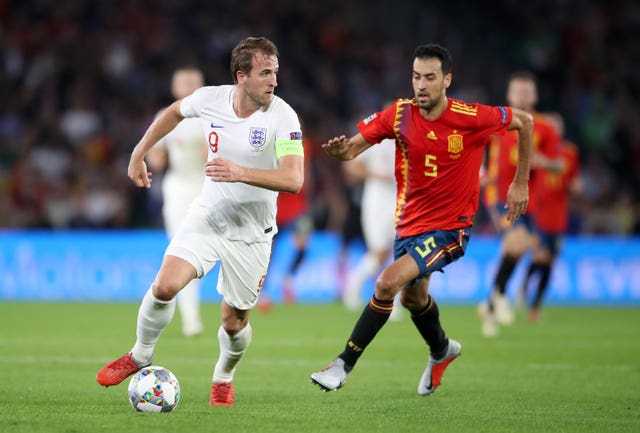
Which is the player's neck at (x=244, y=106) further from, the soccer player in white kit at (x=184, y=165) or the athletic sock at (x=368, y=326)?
the soccer player in white kit at (x=184, y=165)

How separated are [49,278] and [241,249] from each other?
11.1 metres

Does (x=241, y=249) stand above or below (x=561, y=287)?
above

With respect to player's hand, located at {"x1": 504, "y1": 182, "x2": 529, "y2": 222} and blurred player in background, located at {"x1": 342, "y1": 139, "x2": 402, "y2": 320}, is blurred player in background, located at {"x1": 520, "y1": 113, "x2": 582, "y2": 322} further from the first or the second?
player's hand, located at {"x1": 504, "y1": 182, "x2": 529, "y2": 222}

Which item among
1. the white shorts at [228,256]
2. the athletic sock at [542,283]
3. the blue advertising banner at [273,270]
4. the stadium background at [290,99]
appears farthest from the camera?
the stadium background at [290,99]

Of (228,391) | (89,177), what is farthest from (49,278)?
(228,391)

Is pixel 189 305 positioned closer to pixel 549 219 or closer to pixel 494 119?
pixel 494 119

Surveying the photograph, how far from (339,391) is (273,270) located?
32.3 feet

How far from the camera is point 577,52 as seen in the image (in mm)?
23547

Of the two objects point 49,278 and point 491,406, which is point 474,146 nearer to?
point 491,406

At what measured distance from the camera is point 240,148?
662 cm

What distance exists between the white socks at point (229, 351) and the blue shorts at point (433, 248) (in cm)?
117

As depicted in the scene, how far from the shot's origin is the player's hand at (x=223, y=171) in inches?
235

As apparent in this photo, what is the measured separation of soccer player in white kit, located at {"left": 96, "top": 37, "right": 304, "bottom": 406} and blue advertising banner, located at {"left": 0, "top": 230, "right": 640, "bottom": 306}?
10.1 metres

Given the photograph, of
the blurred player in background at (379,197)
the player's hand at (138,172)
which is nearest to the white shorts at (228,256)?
the player's hand at (138,172)
